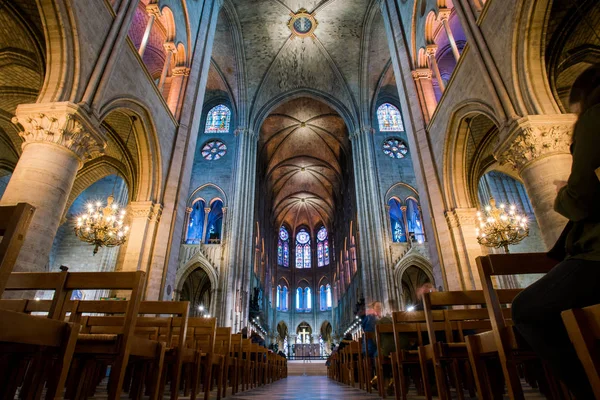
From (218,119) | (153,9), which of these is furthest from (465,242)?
(218,119)

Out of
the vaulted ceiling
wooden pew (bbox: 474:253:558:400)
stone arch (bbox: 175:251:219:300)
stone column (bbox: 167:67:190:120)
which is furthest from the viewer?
the vaulted ceiling

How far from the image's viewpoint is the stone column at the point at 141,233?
7.08 meters

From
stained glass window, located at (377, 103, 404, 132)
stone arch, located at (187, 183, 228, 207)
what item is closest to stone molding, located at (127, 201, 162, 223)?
stone arch, located at (187, 183, 228, 207)

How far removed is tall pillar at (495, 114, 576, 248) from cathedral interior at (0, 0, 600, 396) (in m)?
0.02

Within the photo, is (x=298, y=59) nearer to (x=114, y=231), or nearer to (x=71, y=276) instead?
(x=114, y=231)

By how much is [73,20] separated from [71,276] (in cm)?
478

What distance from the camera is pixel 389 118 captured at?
1962 cm

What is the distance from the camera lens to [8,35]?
23.9ft

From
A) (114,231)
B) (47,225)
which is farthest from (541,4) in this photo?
(114,231)

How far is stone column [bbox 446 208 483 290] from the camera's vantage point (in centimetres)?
705

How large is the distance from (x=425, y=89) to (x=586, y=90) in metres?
8.91

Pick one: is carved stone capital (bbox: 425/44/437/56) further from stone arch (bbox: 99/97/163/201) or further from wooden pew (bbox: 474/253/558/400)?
wooden pew (bbox: 474/253/558/400)

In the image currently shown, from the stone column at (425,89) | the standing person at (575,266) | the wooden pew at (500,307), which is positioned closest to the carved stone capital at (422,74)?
the stone column at (425,89)

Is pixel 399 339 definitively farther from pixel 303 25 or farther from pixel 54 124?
pixel 303 25
